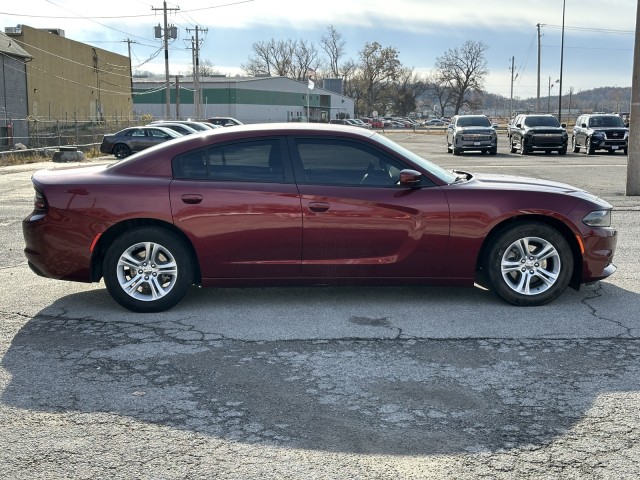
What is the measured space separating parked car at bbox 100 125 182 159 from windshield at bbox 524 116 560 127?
15.9 metres

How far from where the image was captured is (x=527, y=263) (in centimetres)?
648

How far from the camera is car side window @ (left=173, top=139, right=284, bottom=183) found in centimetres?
643

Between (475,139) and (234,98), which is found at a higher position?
(234,98)

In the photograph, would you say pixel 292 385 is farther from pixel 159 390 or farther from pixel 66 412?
pixel 66 412

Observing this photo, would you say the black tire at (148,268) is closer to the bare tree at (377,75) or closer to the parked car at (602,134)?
the parked car at (602,134)

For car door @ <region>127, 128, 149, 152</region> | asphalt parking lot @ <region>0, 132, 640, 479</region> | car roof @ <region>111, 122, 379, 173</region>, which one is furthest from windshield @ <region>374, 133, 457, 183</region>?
car door @ <region>127, 128, 149, 152</region>

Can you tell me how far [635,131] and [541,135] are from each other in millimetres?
19252

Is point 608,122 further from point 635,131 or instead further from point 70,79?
point 70,79

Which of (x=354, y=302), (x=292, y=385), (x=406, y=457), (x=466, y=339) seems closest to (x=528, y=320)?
(x=466, y=339)

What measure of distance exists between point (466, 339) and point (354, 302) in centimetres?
134

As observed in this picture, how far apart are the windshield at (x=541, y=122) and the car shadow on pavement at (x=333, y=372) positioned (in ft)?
96.7

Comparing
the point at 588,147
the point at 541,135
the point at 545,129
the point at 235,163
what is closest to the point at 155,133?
the point at 541,135

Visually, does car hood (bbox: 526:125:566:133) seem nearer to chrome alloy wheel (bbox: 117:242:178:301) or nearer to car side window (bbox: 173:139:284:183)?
car side window (bbox: 173:139:284:183)

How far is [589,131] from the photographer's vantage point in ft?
113
